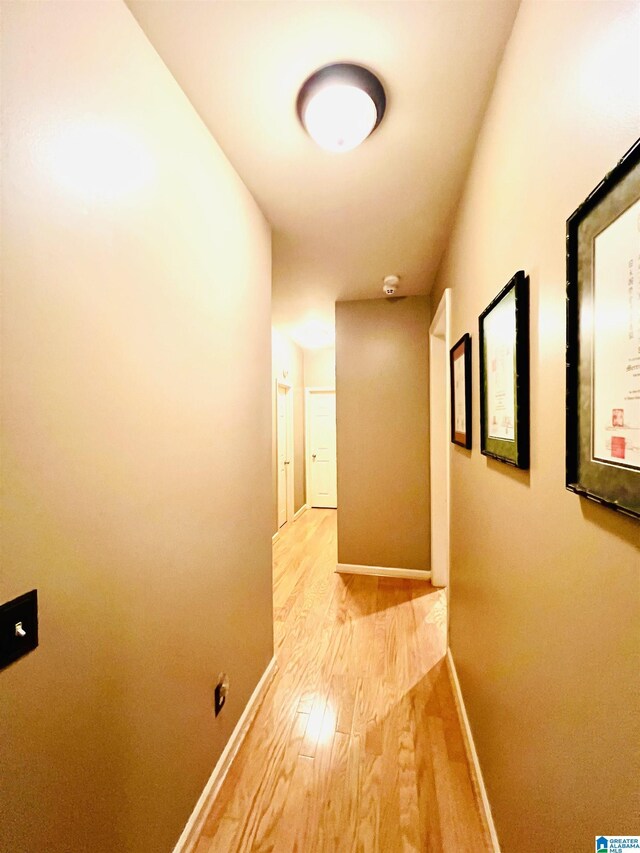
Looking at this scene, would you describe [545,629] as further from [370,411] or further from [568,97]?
[370,411]

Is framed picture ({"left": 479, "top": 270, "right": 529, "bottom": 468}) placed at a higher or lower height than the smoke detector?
lower

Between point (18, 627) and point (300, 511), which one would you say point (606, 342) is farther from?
point (300, 511)

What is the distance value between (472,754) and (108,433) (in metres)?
1.87

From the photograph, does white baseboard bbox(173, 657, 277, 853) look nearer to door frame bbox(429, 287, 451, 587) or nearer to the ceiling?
door frame bbox(429, 287, 451, 587)

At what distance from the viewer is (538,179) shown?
2.58 feet

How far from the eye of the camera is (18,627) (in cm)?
62

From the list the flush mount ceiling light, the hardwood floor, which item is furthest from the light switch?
the flush mount ceiling light

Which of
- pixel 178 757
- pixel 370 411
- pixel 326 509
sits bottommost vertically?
pixel 326 509

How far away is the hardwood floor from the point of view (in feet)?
3.86

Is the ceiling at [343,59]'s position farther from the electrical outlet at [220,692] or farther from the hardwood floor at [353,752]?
the hardwood floor at [353,752]

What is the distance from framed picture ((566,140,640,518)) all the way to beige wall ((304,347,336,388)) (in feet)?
16.3

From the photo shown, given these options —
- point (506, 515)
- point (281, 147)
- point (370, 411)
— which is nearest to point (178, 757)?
point (506, 515)

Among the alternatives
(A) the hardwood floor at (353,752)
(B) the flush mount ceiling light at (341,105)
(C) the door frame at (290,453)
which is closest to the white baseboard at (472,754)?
(A) the hardwood floor at (353,752)

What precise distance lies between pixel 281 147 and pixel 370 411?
2155 millimetres
